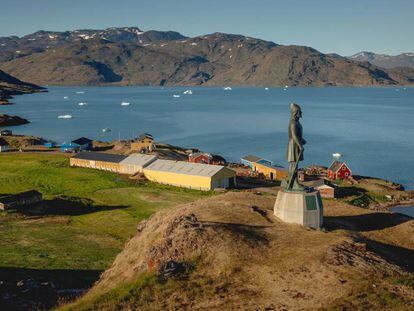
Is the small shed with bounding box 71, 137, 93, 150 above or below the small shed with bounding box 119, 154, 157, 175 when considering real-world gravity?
below

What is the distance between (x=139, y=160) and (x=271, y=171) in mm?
24396

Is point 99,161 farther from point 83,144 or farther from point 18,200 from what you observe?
point 18,200

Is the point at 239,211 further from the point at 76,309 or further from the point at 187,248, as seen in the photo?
the point at 76,309

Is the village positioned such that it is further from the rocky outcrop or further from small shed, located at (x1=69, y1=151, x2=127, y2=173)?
the rocky outcrop

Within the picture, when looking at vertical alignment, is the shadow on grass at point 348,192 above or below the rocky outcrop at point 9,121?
above

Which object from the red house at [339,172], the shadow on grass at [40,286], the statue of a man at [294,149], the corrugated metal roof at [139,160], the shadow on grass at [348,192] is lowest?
the shadow on grass at [348,192]

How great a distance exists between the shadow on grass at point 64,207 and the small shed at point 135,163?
20679 mm

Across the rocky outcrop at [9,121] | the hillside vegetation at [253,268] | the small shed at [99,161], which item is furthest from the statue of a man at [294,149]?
the rocky outcrop at [9,121]

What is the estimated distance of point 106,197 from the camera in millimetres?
66000

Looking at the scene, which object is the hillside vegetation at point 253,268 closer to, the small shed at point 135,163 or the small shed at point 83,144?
the small shed at point 135,163

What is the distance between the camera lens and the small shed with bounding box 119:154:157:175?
274 feet

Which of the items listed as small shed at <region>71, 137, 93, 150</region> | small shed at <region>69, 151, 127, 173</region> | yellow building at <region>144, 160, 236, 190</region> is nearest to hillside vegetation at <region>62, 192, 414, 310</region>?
yellow building at <region>144, 160, 236, 190</region>

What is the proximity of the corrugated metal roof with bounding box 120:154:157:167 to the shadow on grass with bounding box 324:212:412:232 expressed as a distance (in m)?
50.6

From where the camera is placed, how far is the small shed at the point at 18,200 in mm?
57500
